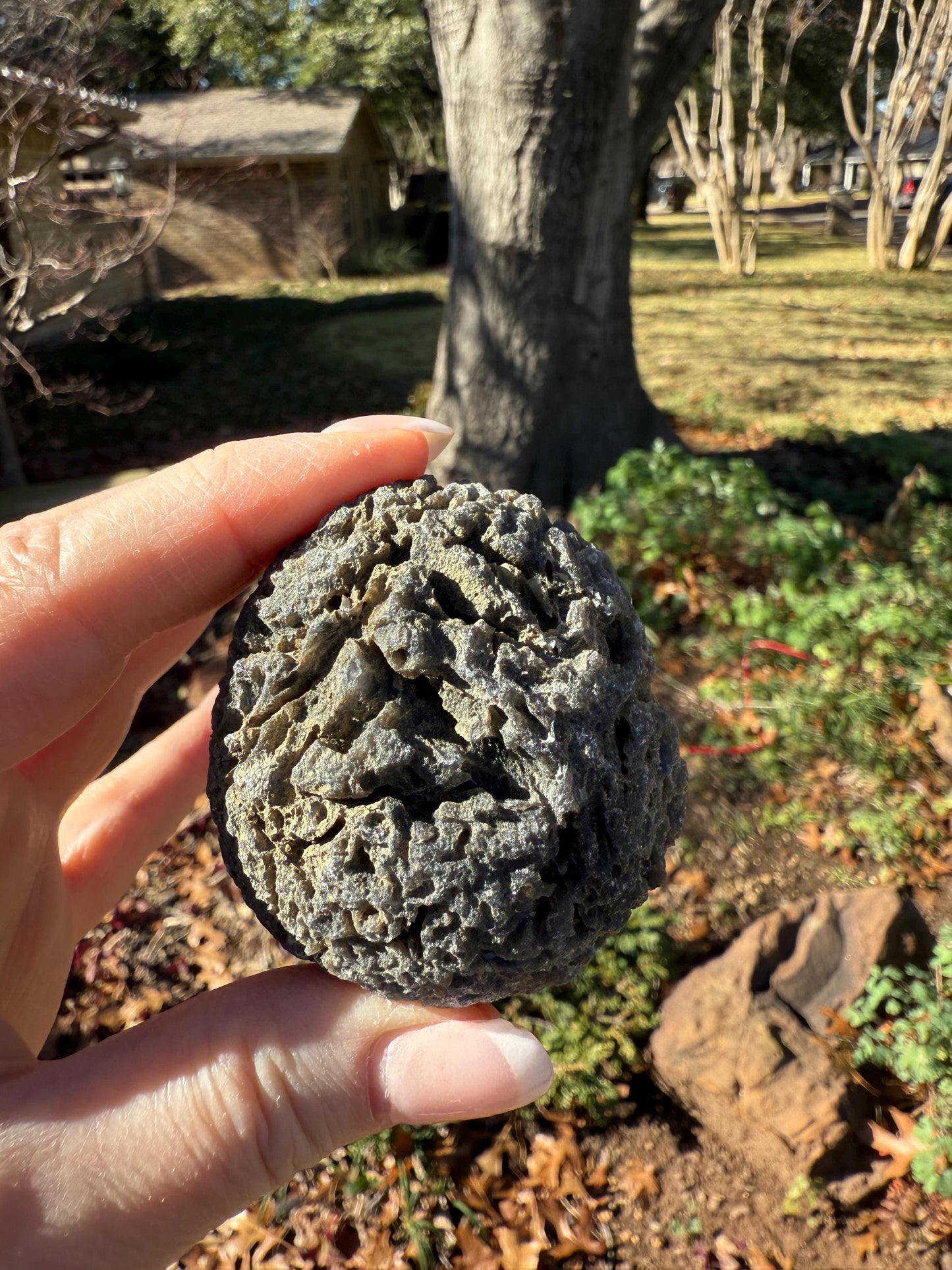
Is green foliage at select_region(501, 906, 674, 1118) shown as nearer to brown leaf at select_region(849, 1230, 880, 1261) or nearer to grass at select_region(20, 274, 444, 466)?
brown leaf at select_region(849, 1230, 880, 1261)

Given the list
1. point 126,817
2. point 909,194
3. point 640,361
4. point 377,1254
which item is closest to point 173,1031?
point 126,817

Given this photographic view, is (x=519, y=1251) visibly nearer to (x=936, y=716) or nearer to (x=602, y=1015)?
(x=602, y=1015)

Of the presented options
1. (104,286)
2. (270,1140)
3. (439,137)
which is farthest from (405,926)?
(439,137)

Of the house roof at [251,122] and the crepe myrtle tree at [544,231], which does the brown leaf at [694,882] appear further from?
the house roof at [251,122]

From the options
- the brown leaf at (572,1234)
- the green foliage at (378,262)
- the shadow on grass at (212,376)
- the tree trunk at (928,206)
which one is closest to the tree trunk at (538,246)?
the brown leaf at (572,1234)

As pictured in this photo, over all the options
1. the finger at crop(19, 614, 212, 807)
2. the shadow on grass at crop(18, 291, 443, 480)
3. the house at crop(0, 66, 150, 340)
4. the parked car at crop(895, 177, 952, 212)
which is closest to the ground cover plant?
the finger at crop(19, 614, 212, 807)

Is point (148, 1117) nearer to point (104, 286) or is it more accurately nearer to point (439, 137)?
point (104, 286)
